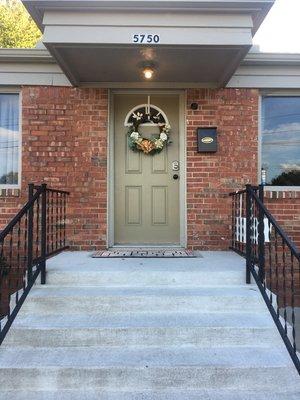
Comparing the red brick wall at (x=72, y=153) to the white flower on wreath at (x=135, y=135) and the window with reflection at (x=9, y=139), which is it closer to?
the window with reflection at (x=9, y=139)

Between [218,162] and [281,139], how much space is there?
3.33 feet

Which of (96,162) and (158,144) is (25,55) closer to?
(96,162)

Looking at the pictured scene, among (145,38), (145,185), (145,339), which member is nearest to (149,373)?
(145,339)

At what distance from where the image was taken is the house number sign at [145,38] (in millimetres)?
4527

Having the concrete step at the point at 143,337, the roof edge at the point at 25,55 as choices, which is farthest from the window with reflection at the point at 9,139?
the concrete step at the point at 143,337

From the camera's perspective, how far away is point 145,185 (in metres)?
5.99

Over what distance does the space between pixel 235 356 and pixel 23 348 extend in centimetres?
172

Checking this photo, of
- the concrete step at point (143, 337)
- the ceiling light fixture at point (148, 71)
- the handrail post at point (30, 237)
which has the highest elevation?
the ceiling light fixture at point (148, 71)

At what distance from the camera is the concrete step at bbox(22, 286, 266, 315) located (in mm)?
3902

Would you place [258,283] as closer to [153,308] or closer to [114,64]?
[153,308]

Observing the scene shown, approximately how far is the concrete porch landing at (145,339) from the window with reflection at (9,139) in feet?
6.14

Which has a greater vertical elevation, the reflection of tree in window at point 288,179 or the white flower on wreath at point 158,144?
the white flower on wreath at point 158,144

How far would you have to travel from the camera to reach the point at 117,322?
12.2 feet

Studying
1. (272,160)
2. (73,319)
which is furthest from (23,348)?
(272,160)
